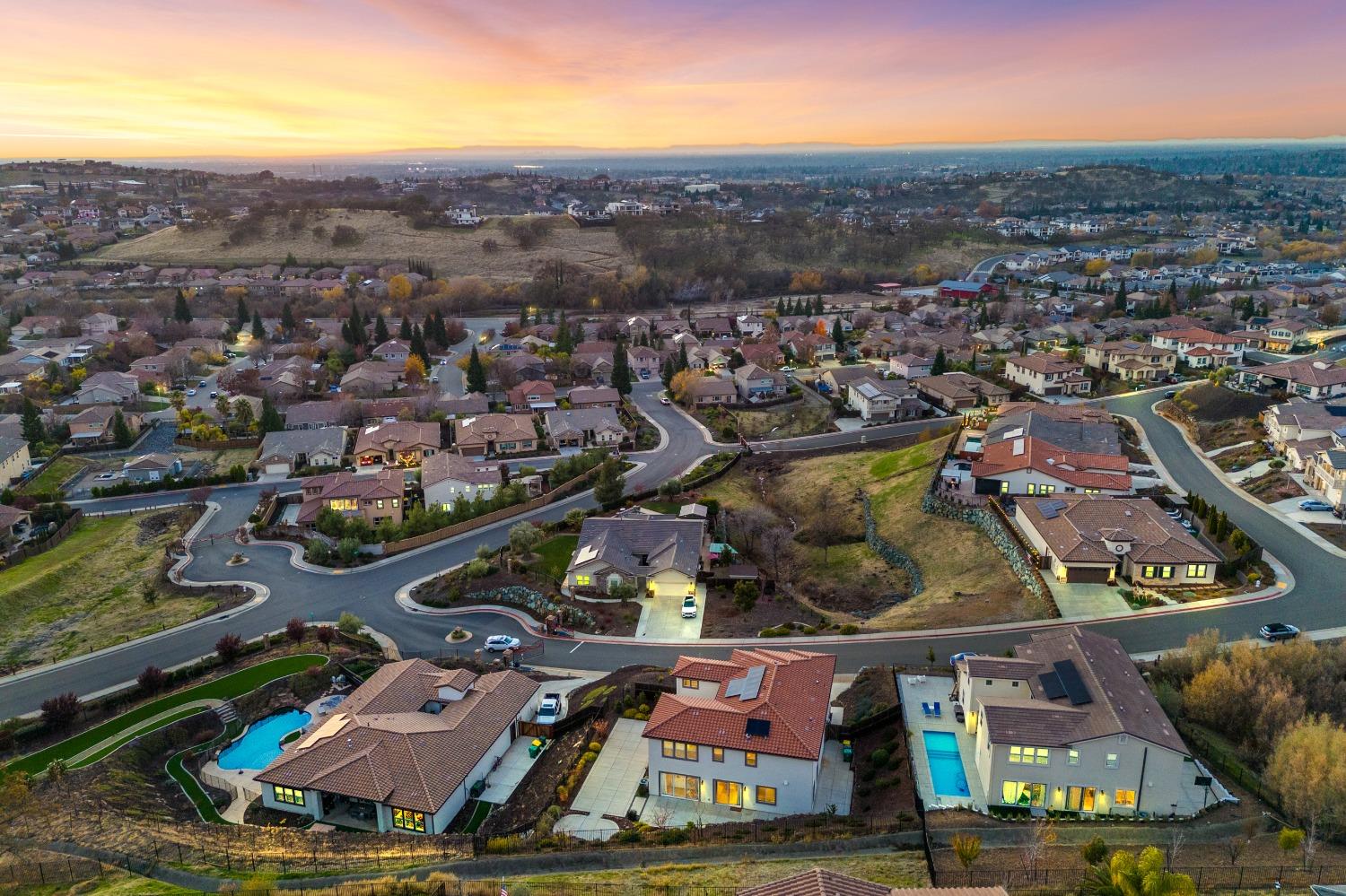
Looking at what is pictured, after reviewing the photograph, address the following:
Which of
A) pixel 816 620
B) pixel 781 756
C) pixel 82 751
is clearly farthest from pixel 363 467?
pixel 781 756

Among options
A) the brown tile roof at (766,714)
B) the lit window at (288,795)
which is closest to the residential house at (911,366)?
the brown tile roof at (766,714)

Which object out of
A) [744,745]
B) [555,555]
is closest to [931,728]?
[744,745]

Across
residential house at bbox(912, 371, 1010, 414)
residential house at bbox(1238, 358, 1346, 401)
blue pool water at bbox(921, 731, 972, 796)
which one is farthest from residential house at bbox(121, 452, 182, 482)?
residential house at bbox(1238, 358, 1346, 401)

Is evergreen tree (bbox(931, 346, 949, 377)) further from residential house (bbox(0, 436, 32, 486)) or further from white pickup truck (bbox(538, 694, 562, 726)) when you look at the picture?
residential house (bbox(0, 436, 32, 486))

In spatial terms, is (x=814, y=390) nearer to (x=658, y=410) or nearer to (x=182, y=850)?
(x=658, y=410)

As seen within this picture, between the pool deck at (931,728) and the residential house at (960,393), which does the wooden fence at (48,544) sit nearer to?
the pool deck at (931,728)

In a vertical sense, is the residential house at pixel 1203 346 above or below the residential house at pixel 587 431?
above
